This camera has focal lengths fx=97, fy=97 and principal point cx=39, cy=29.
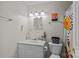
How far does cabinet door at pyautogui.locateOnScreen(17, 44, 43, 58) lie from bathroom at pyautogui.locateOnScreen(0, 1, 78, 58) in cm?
17

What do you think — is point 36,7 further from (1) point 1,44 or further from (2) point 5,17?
(1) point 1,44

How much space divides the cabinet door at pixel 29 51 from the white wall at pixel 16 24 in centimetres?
24

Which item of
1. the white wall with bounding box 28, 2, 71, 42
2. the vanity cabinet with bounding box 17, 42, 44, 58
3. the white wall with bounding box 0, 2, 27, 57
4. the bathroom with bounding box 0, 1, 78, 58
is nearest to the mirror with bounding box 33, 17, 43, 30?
the bathroom with bounding box 0, 1, 78, 58

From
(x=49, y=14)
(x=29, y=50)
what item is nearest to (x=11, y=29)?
(x=29, y=50)

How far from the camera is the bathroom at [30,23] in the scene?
2.48 meters

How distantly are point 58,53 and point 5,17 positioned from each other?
5.40ft

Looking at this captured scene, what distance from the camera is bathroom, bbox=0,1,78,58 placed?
248 centimetres

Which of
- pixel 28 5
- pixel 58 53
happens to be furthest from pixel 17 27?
pixel 58 53

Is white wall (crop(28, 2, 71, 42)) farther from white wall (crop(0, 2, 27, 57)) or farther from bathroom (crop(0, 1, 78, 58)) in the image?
white wall (crop(0, 2, 27, 57))

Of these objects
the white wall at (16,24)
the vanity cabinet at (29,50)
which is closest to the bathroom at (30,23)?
the white wall at (16,24)

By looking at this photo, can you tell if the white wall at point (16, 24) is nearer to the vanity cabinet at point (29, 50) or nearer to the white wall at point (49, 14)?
the white wall at point (49, 14)

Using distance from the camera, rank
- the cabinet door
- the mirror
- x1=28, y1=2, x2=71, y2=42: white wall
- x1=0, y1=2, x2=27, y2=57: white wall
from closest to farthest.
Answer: x1=0, y1=2, x2=27, y2=57: white wall
the cabinet door
x1=28, y1=2, x2=71, y2=42: white wall
the mirror

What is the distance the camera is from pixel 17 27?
2.81 meters

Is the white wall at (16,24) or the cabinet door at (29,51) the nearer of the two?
the white wall at (16,24)
